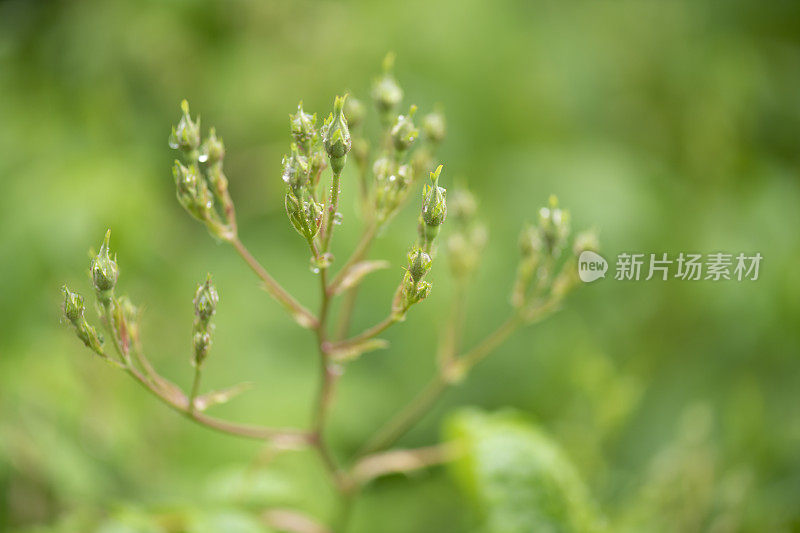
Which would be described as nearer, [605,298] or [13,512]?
[13,512]

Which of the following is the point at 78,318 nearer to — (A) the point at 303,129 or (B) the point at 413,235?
(A) the point at 303,129

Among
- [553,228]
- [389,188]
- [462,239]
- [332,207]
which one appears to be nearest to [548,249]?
[553,228]

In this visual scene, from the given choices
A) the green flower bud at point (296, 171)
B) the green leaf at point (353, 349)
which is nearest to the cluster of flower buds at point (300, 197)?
the green flower bud at point (296, 171)

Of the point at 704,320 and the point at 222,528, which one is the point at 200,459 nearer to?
the point at 222,528

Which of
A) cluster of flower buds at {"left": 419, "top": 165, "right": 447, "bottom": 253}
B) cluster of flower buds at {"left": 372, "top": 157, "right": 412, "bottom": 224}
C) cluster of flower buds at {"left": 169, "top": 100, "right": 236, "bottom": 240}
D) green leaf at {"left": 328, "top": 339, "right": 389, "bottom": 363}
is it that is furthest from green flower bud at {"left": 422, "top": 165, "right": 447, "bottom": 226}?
cluster of flower buds at {"left": 169, "top": 100, "right": 236, "bottom": 240}

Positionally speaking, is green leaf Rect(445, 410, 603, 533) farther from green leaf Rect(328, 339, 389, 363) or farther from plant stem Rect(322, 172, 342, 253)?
plant stem Rect(322, 172, 342, 253)

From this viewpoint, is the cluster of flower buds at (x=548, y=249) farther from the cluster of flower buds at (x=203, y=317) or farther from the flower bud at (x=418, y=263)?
the cluster of flower buds at (x=203, y=317)

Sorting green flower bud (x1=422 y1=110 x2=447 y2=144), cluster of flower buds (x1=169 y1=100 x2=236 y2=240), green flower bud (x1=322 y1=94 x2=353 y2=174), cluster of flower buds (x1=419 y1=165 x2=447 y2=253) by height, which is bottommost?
cluster of flower buds (x1=419 y1=165 x2=447 y2=253)

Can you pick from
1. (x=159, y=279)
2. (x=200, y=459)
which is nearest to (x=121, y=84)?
(x=159, y=279)
